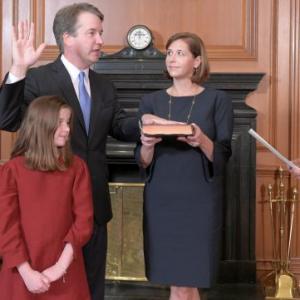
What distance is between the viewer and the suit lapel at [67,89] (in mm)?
2025

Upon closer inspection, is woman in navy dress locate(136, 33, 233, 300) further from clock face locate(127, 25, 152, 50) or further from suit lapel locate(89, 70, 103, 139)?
clock face locate(127, 25, 152, 50)

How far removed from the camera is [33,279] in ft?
5.83

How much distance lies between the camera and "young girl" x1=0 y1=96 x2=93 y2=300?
1.80 meters

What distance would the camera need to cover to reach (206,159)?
2.13m

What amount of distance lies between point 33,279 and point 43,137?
464mm

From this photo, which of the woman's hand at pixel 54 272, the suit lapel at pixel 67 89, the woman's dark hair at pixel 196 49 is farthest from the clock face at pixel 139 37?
the woman's hand at pixel 54 272

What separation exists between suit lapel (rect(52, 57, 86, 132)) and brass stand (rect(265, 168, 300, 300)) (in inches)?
74.8

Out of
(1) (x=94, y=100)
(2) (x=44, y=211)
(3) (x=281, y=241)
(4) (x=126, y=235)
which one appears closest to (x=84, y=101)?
(1) (x=94, y=100)

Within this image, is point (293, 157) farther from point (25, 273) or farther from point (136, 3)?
point (25, 273)

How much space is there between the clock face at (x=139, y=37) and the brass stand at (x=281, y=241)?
1230mm

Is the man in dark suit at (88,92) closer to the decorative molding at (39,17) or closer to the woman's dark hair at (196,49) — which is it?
the woman's dark hair at (196,49)

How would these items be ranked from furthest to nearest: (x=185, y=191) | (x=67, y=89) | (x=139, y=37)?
(x=139, y=37) → (x=185, y=191) → (x=67, y=89)

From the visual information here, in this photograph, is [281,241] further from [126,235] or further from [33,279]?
[33,279]

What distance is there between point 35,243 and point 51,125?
1.29ft
